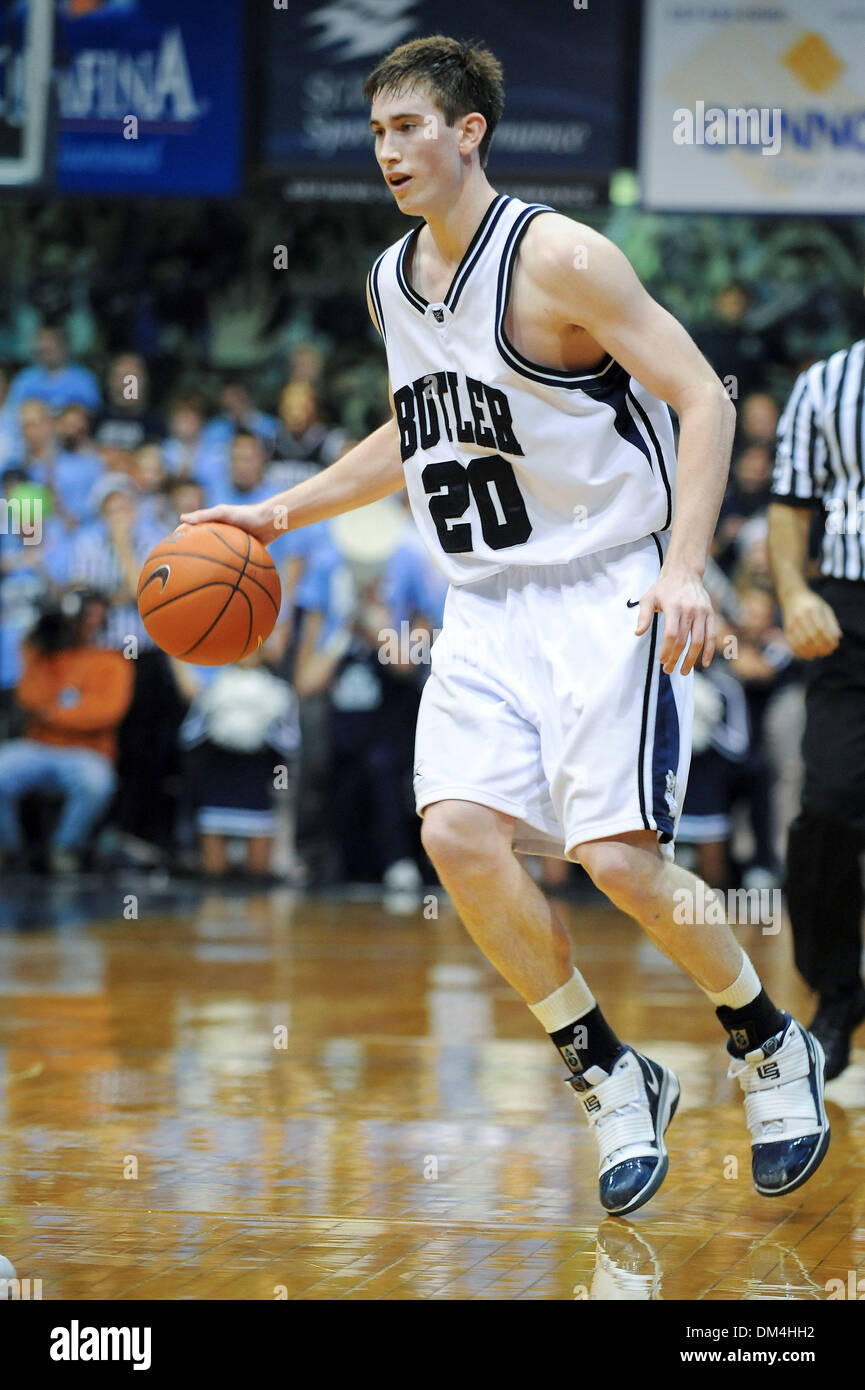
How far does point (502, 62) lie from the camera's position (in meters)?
10.5

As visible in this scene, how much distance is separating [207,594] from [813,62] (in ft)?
25.5

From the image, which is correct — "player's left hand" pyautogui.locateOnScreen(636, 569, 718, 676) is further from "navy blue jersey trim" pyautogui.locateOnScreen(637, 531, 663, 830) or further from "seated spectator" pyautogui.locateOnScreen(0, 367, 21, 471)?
"seated spectator" pyautogui.locateOnScreen(0, 367, 21, 471)

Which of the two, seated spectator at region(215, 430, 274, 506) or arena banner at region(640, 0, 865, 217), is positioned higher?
arena banner at region(640, 0, 865, 217)

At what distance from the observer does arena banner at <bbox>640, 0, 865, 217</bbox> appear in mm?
10453

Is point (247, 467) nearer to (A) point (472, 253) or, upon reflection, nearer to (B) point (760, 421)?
(B) point (760, 421)

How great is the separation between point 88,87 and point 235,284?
288 cm

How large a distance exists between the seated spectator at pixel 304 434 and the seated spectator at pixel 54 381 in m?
1.36

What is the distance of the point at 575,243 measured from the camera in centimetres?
354

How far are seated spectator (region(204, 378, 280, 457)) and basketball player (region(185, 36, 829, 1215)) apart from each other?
7093 mm

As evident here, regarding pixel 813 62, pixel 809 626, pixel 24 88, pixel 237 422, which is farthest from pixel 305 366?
pixel 809 626

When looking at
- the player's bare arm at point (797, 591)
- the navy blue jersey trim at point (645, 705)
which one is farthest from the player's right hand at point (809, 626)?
the navy blue jersey trim at point (645, 705)

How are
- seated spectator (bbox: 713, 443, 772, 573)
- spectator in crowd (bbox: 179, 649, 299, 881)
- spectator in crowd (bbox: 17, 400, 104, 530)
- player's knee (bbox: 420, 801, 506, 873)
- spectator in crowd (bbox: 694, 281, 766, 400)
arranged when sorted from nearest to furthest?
player's knee (bbox: 420, 801, 506, 873) → spectator in crowd (bbox: 179, 649, 299, 881) → seated spectator (bbox: 713, 443, 772, 573) → spectator in crowd (bbox: 17, 400, 104, 530) → spectator in crowd (bbox: 694, 281, 766, 400)

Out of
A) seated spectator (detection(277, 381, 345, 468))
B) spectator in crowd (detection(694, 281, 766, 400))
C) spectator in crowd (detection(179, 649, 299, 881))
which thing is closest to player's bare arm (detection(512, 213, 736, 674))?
spectator in crowd (detection(179, 649, 299, 881))
